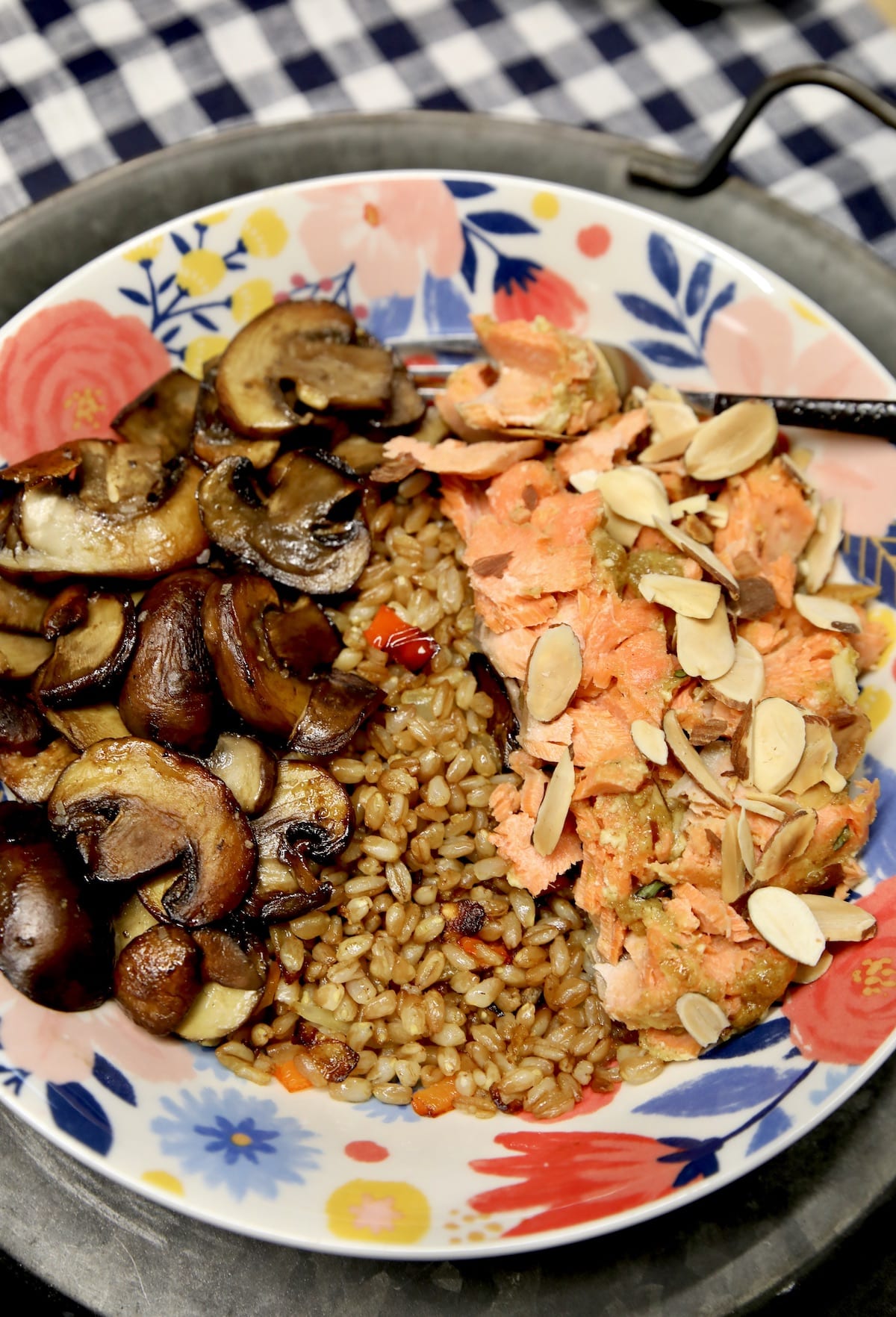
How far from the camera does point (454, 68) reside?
399 centimetres

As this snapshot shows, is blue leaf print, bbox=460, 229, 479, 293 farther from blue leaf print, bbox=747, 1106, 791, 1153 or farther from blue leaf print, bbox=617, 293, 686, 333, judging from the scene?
blue leaf print, bbox=747, 1106, 791, 1153

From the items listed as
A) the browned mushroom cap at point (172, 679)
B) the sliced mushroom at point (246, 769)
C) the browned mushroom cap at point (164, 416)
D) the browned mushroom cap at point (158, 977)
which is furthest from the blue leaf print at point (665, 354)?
the browned mushroom cap at point (158, 977)

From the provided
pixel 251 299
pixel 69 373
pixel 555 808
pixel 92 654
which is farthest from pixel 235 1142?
pixel 251 299

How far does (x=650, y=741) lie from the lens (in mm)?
2479

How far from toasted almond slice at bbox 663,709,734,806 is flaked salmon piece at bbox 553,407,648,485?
0.82 metres

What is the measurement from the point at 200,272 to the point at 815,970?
9.02 ft

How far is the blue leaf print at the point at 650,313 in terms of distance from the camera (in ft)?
10.3

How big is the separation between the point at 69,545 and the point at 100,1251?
1917mm

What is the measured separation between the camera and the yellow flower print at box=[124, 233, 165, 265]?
2959mm

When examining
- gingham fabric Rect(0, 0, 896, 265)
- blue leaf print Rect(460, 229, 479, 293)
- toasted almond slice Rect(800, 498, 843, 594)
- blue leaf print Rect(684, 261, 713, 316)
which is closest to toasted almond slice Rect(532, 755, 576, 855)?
toasted almond slice Rect(800, 498, 843, 594)

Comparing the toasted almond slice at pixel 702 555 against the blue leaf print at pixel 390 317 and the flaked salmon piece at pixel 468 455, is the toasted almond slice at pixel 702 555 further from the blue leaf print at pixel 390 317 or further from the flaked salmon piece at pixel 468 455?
the blue leaf print at pixel 390 317

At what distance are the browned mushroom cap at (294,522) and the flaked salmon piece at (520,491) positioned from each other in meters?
0.40

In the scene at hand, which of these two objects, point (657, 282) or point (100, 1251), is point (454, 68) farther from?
point (100, 1251)

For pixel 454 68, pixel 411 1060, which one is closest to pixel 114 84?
pixel 454 68
